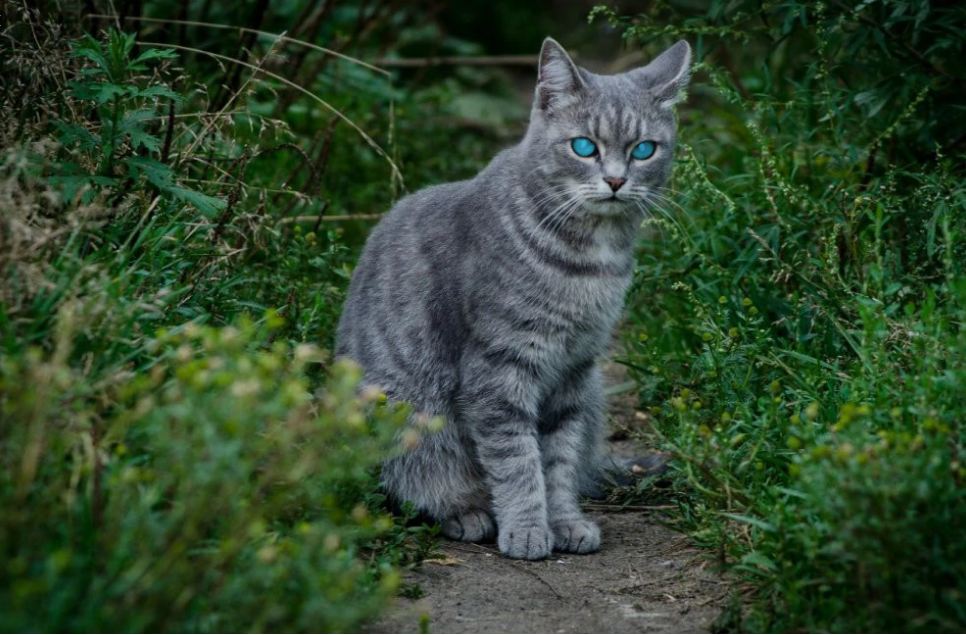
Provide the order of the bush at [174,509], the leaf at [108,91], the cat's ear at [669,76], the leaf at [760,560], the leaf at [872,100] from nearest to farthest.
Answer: the bush at [174,509], the leaf at [760,560], the leaf at [108,91], the cat's ear at [669,76], the leaf at [872,100]

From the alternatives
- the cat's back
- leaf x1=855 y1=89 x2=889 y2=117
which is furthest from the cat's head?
leaf x1=855 y1=89 x2=889 y2=117

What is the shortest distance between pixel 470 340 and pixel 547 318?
0.28 m

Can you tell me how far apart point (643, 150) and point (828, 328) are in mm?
954

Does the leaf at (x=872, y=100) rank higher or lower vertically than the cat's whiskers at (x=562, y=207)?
higher

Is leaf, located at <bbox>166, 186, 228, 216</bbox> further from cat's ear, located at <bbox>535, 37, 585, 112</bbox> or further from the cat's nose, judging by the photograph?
the cat's nose

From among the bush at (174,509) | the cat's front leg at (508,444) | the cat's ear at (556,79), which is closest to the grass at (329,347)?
the bush at (174,509)

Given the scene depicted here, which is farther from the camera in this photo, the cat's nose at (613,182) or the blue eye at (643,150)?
the blue eye at (643,150)

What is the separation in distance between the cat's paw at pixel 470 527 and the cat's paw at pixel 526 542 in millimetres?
168

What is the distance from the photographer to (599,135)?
12.3ft

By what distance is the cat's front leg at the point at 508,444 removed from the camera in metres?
3.63

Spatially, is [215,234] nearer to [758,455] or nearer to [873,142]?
[758,455]

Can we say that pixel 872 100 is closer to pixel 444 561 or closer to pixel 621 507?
pixel 621 507

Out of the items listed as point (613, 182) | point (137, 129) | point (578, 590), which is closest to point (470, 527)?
point (578, 590)

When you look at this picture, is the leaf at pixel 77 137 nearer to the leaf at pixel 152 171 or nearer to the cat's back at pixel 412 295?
the leaf at pixel 152 171
